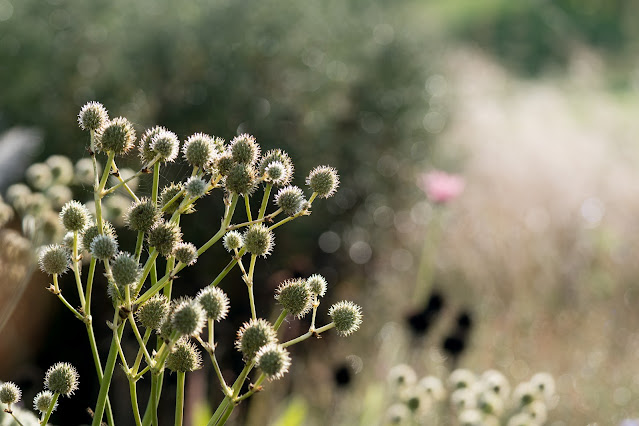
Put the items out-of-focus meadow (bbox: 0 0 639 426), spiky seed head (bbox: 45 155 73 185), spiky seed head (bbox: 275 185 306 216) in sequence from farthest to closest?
out-of-focus meadow (bbox: 0 0 639 426), spiky seed head (bbox: 45 155 73 185), spiky seed head (bbox: 275 185 306 216)

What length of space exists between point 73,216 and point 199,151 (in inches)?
7.5

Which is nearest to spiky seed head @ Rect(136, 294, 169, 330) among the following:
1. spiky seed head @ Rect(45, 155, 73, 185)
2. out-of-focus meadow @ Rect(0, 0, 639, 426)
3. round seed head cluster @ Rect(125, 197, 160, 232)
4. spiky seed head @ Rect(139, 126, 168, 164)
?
round seed head cluster @ Rect(125, 197, 160, 232)

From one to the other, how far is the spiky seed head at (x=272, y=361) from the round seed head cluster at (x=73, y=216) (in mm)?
309

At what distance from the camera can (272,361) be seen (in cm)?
94

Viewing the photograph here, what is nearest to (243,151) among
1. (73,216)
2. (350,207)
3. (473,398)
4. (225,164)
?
(225,164)

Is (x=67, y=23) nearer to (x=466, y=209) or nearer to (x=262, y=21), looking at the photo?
(x=262, y=21)

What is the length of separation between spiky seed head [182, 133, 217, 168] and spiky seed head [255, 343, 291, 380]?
0.90 ft

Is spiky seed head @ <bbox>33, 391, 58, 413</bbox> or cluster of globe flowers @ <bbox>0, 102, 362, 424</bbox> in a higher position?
cluster of globe flowers @ <bbox>0, 102, 362, 424</bbox>

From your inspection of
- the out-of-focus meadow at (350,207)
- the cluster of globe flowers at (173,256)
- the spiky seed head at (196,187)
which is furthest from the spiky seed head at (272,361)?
the out-of-focus meadow at (350,207)

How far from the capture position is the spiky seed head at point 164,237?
3.32 ft

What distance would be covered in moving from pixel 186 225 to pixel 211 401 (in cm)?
100

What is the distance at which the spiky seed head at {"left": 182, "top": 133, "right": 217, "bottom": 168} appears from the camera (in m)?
1.05

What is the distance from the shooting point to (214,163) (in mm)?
1084

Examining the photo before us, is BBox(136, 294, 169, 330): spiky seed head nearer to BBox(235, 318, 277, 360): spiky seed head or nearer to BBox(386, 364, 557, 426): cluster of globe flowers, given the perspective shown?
BBox(235, 318, 277, 360): spiky seed head
